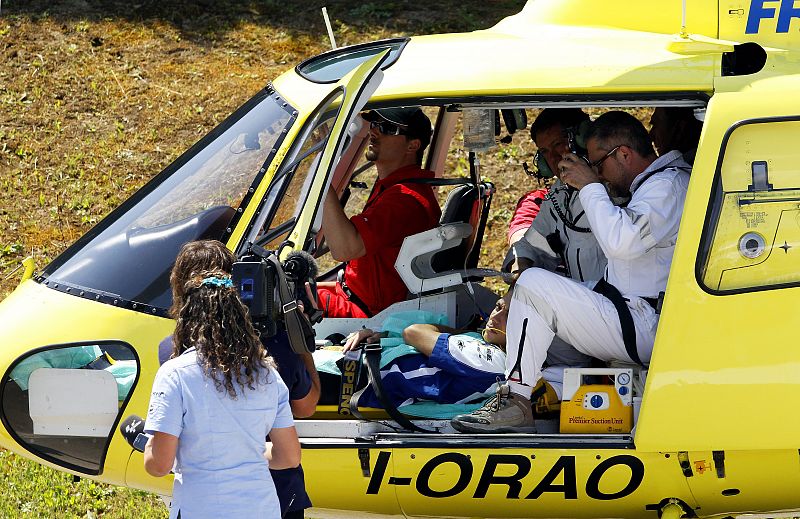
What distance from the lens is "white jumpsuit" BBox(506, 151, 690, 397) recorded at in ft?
13.8

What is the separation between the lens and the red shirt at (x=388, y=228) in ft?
16.8

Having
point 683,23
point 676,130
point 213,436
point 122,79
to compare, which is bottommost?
point 213,436

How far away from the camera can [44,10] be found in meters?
11.7

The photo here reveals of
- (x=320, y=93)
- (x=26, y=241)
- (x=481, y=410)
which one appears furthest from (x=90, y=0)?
(x=481, y=410)

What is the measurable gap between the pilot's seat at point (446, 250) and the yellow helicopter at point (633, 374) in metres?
0.73

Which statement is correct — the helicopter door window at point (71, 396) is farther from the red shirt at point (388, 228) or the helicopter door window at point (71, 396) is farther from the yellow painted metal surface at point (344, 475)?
the red shirt at point (388, 228)

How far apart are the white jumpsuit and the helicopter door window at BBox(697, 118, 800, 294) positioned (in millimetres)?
259

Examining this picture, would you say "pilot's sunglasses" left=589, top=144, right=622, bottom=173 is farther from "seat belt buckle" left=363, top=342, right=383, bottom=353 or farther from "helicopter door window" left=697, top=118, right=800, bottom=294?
"seat belt buckle" left=363, top=342, right=383, bottom=353

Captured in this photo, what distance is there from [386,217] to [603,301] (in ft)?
4.08

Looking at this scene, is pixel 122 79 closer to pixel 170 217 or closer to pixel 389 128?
pixel 389 128

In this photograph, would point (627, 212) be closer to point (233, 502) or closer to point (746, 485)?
point (746, 485)

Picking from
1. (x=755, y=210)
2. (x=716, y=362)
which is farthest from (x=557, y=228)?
(x=716, y=362)

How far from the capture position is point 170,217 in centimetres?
455

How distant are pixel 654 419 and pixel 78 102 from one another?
7855 millimetres
